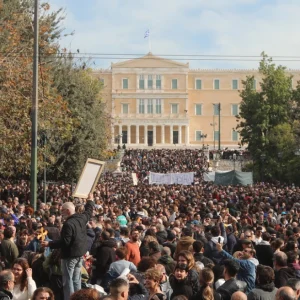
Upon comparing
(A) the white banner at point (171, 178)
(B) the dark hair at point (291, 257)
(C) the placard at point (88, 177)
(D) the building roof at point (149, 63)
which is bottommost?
(A) the white banner at point (171, 178)

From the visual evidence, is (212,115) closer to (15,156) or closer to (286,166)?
(286,166)

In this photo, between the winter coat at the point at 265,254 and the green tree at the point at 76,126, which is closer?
the winter coat at the point at 265,254

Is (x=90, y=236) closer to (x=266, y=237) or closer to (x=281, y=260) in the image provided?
(x=266, y=237)

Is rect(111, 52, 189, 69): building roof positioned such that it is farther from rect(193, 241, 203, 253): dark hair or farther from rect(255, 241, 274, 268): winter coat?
rect(193, 241, 203, 253): dark hair

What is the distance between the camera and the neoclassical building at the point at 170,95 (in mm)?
98188

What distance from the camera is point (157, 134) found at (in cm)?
9800

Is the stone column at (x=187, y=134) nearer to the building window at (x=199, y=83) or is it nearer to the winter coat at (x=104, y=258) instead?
the building window at (x=199, y=83)

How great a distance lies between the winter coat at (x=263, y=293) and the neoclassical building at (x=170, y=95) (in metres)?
90.4

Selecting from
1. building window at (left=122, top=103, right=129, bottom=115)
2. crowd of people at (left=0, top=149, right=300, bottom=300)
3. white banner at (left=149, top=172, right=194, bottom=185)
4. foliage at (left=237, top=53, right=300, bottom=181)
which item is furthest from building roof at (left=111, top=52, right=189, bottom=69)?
crowd of people at (left=0, top=149, right=300, bottom=300)

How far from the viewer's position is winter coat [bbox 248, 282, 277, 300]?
24.4 feet

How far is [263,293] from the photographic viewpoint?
7.52 metres

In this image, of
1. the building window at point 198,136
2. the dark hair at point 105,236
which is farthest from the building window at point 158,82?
the dark hair at point 105,236

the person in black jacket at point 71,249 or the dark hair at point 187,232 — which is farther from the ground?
the person in black jacket at point 71,249

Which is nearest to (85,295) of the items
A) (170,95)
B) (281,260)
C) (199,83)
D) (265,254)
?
(281,260)
